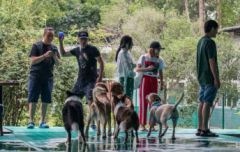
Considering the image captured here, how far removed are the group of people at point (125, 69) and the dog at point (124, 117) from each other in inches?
28.5

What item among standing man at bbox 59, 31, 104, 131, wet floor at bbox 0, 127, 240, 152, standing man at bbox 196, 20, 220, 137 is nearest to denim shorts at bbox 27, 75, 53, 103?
wet floor at bbox 0, 127, 240, 152

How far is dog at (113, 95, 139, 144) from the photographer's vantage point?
280 inches

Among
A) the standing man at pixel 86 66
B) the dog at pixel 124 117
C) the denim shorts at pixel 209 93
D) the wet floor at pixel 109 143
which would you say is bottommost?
the wet floor at pixel 109 143

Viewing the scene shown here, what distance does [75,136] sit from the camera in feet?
27.0

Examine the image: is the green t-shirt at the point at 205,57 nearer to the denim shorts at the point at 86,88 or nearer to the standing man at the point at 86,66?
the standing man at the point at 86,66

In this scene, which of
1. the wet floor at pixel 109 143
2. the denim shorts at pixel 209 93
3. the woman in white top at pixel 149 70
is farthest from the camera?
the woman in white top at pixel 149 70

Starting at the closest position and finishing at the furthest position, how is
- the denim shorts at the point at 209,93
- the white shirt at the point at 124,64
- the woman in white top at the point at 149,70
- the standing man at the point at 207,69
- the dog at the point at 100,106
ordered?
the dog at the point at 100,106, the standing man at the point at 207,69, the denim shorts at the point at 209,93, the white shirt at the point at 124,64, the woman in white top at the point at 149,70

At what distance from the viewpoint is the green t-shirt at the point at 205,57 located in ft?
27.0

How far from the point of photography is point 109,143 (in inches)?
284

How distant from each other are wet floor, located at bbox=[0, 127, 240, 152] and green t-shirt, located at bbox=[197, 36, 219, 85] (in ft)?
3.46

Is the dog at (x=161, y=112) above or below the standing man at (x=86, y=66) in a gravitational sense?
below

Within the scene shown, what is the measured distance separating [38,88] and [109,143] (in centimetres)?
247

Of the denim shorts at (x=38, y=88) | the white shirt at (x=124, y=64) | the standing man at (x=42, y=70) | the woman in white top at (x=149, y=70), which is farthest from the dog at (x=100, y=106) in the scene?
the denim shorts at (x=38, y=88)

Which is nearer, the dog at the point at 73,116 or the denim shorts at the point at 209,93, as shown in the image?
the dog at the point at 73,116
